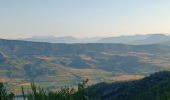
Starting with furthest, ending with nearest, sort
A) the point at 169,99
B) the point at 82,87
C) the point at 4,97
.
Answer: the point at 169,99 → the point at 82,87 → the point at 4,97

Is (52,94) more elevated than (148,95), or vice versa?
(52,94)

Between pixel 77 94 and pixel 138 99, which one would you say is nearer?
pixel 77 94

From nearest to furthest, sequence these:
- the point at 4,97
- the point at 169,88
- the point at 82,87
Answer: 1. the point at 4,97
2. the point at 82,87
3. the point at 169,88

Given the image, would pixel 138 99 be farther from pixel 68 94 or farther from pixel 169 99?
pixel 68 94

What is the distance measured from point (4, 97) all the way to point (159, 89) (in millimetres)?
132570

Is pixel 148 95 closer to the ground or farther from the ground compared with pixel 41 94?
closer to the ground

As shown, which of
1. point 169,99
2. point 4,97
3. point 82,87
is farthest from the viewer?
point 169,99

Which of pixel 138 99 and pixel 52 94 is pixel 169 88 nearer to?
pixel 138 99

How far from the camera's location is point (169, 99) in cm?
9325

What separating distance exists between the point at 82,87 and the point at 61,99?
5.31 metres

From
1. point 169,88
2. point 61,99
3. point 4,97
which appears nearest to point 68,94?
point 61,99

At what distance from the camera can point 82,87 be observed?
80.6 meters

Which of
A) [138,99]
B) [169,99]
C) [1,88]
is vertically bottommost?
[138,99]

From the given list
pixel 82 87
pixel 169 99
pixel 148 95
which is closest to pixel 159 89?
pixel 148 95
